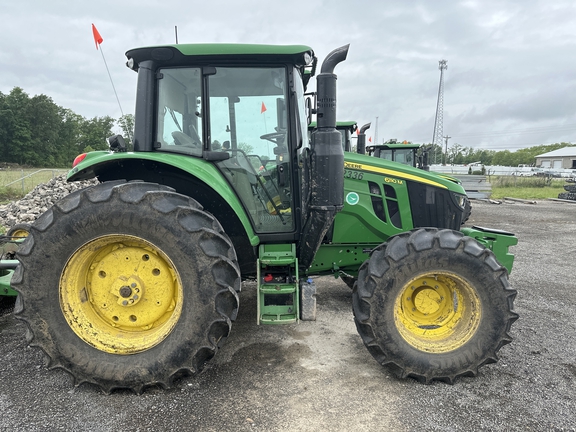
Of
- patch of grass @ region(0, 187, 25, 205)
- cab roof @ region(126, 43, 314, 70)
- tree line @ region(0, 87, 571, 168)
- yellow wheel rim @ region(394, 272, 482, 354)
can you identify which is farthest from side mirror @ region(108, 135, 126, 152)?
tree line @ region(0, 87, 571, 168)

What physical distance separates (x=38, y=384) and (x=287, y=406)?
174 centimetres

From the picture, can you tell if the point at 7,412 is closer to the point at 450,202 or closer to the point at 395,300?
the point at 395,300

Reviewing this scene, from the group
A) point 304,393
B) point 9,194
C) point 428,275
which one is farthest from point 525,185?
point 9,194

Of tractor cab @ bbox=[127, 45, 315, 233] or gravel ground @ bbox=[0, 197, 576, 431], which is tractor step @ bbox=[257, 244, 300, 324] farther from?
gravel ground @ bbox=[0, 197, 576, 431]

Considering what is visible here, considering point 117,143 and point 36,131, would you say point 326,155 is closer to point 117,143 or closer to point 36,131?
point 117,143

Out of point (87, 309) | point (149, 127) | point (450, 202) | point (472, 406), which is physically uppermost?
point (149, 127)

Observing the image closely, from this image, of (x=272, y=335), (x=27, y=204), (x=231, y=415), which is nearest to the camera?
(x=231, y=415)

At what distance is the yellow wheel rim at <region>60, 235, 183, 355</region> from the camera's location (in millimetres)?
2564

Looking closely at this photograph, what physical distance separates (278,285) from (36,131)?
178 feet

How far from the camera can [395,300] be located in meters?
2.72

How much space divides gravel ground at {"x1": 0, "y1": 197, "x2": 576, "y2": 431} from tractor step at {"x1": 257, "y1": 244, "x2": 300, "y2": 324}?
0.43 meters

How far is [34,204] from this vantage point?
10.9 metres

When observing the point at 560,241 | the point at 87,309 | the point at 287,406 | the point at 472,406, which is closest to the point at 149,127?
the point at 87,309

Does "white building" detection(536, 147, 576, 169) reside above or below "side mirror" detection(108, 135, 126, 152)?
above
